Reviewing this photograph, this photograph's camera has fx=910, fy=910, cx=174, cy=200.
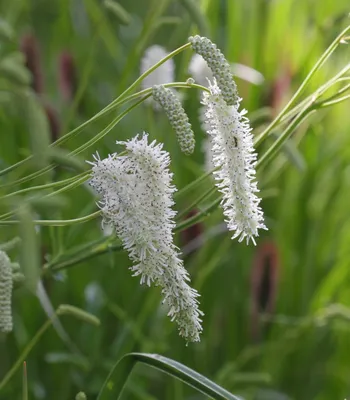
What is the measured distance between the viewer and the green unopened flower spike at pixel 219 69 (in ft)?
2.64

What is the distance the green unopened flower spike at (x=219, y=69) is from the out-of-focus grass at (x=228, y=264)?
650 millimetres

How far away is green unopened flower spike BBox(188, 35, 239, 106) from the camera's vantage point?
81 cm

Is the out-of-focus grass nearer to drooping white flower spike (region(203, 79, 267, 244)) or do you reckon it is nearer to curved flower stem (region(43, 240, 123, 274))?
curved flower stem (region(43, 240, 123, 274))

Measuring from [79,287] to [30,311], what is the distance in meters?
0.13

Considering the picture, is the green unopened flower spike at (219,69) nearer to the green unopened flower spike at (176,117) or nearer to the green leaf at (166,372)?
the green unopened flower spike at (176,117)

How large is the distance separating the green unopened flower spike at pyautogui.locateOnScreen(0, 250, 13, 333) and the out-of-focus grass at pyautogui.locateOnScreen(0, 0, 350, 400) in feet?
2.16

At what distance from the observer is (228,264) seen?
1851 mm

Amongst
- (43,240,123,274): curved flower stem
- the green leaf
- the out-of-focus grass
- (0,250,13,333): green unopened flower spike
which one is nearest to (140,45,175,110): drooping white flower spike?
the out-of-focus grass

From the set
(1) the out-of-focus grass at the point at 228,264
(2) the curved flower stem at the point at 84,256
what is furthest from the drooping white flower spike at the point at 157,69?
(2) the curved flower stem at the point at 84,256

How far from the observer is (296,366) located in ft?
6.12

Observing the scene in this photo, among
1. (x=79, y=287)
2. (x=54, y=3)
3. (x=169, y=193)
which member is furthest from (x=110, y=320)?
(x=169, y=193)

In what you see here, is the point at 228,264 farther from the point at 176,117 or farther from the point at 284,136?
the point at 176,117

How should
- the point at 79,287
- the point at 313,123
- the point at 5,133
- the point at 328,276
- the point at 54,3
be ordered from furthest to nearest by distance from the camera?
the point at 54,3 < the point at 328,276 < the point at 79,287 < the point at 5,133 < the point at 313,123

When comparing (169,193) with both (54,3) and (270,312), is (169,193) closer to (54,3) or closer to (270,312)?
(270,312)
